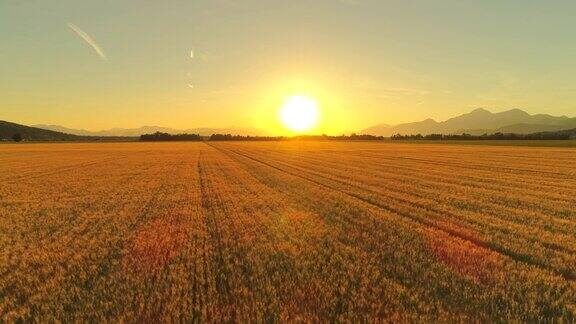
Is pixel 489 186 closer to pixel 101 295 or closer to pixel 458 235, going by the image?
pixel 458 235

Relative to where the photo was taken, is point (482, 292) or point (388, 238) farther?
point (388, 238)

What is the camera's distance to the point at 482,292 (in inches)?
239

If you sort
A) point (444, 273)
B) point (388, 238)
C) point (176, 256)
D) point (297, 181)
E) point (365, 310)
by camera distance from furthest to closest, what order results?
point (297, 181) → point (388, 238) → point (176, 256) → point (444, 273) → point (365, 310)

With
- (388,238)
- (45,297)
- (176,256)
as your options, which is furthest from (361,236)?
(45,297)

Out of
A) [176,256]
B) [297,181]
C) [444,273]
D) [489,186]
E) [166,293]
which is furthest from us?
[297,181]

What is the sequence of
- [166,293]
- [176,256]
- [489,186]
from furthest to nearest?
[489,186] < [176,256] < [166,293]

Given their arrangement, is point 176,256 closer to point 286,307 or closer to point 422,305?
point 286,307

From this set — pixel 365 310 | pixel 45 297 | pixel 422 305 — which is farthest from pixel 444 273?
pixel 45 297

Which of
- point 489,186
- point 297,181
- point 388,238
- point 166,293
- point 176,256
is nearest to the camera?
point 166,293

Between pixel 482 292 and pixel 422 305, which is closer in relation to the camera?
pixel 422 305

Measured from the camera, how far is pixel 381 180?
21438 mm

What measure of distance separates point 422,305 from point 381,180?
16220 millimetres

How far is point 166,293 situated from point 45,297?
72.9 inches

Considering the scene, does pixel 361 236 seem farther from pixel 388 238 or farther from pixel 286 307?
pixel 286 307
